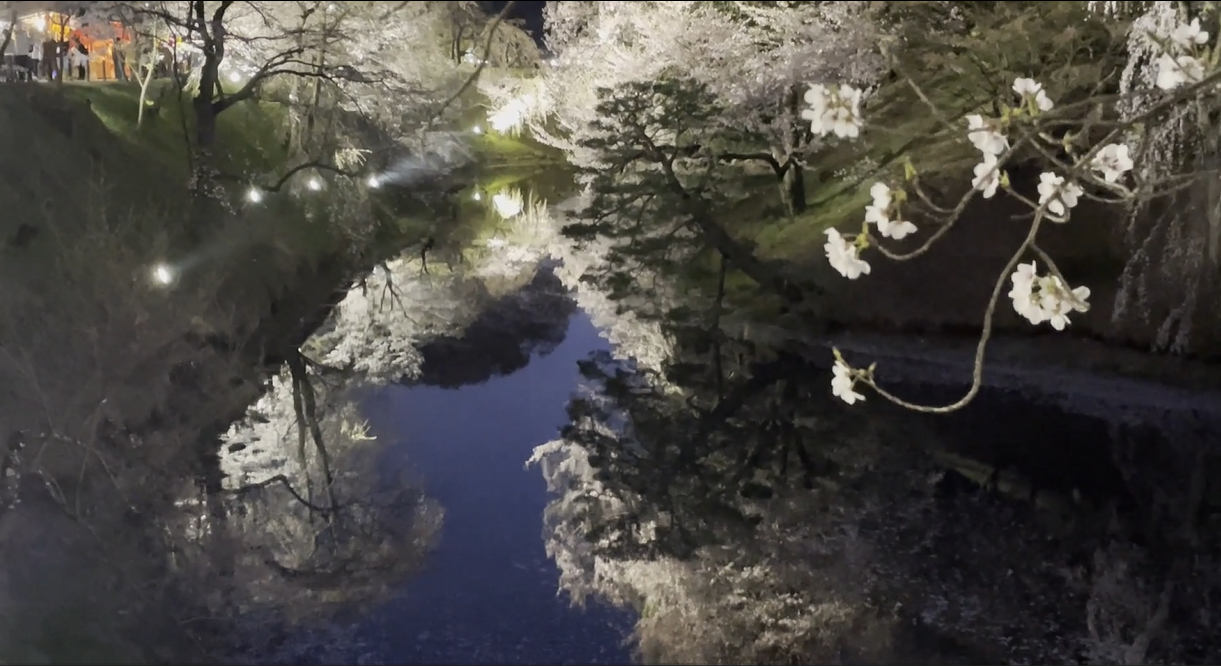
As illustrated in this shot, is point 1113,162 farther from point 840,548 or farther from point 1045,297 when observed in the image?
point 840,548

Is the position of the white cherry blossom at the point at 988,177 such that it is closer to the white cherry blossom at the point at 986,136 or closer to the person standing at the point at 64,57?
the white cherry blossom at the point at 986,136

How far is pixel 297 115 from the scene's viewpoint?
8.62 m

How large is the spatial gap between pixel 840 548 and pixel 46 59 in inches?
185

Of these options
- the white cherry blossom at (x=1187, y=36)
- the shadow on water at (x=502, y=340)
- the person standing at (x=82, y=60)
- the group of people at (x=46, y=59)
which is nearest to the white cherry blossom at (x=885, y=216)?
the white cherry blossom at (x=1187, y=36)

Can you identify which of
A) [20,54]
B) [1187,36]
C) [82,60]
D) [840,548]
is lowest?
[840,548]

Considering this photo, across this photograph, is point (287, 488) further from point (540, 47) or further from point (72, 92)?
point (540, 47)

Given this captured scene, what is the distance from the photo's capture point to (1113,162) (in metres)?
2.55

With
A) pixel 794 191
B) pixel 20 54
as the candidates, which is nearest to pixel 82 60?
pixel 20 54

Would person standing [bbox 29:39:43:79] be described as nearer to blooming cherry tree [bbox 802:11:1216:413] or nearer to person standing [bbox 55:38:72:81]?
person standing [bbox 55:38:72:81]

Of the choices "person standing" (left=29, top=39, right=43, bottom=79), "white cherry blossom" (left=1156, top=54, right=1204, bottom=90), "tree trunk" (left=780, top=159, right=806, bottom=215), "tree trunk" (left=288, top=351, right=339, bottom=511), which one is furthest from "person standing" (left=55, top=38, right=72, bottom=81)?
"tree trunk" (left=780, top=159, right=806, bottom=215)

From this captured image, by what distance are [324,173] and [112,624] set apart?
646 cm

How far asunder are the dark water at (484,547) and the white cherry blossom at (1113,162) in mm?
2446

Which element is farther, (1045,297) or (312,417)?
(312,417)

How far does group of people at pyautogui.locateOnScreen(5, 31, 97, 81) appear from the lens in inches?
151
